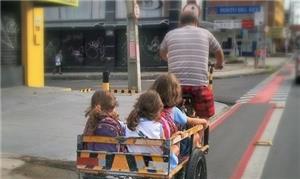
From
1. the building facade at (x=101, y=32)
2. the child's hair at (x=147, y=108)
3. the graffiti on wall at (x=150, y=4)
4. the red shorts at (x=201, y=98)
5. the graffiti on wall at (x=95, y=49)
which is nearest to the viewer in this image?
the child's hair at (x=147, y=108)

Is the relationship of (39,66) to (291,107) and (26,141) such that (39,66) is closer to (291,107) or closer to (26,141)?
(291,107)

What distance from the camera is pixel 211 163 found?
852 cm

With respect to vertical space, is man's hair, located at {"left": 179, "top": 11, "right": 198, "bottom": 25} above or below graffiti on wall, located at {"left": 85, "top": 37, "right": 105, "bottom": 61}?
above

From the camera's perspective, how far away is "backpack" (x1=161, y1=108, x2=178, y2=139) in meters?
5.71

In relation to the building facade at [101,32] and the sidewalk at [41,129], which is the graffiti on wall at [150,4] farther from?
the sidewalk at [41,129]

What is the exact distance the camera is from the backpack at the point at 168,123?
5711mm

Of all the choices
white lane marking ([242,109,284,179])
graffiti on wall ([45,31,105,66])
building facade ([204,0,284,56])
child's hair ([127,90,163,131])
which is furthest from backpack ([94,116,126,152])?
graffiti on wall ([45,31,105,66])

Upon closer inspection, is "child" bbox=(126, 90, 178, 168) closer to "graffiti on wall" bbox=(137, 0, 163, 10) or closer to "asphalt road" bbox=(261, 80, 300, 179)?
Result: "asphalt road" bbox=(261, 80, 300, 179)

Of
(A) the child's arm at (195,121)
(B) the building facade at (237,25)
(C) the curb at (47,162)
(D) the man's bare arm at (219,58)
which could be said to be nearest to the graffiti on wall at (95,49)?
(B) the building facade at (237,25)

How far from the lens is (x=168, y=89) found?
6012 millimetres

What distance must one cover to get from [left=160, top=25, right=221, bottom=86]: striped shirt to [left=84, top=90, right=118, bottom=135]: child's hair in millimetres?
1238

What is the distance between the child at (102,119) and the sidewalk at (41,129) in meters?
2.02

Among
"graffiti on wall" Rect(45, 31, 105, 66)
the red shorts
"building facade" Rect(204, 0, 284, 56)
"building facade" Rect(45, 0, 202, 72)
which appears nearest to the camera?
the red shorts

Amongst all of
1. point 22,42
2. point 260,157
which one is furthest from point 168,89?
point 22,42
